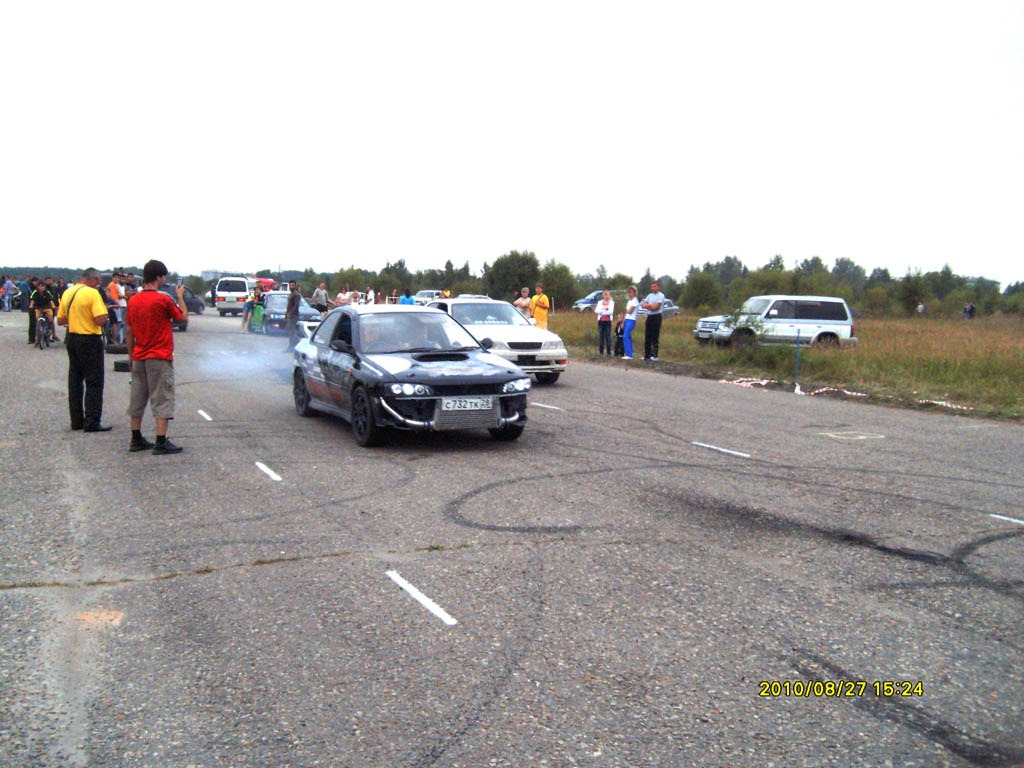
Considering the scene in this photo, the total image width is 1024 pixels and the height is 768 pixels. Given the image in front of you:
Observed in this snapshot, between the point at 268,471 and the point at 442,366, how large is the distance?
216 centimetres

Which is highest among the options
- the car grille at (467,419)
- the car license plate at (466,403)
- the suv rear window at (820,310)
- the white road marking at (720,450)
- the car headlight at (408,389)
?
the suv rear window at (820,310)

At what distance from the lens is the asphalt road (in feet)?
11.8

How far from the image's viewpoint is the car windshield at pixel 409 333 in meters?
10.4

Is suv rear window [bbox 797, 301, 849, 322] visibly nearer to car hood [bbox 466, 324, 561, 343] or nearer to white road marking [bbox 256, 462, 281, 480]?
car hood [bbox 466, 324, 561, 343]

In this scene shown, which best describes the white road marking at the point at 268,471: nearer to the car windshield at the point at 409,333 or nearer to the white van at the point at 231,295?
the car windshield at the point at 409,333

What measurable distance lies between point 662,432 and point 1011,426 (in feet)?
17.9

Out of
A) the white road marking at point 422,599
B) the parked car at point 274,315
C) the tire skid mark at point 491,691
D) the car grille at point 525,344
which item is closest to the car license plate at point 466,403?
the white road marking at point 422,599

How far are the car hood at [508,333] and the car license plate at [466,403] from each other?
21.4 feet

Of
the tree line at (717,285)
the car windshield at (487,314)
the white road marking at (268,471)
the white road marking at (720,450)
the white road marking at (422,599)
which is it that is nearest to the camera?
the white road marking at (422,599)

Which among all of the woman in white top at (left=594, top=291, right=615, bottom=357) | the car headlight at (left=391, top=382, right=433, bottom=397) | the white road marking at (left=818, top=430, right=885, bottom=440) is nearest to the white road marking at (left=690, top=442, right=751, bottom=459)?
the white road marking at (left=818, top=430, right=885, bottom=440)

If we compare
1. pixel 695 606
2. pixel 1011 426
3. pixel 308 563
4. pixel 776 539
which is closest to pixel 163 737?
pixel 308 563

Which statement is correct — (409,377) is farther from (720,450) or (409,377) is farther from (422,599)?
(422,599)

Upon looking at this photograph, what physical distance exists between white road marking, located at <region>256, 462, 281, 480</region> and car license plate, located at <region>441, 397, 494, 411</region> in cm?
184

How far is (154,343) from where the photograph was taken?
30.6 ft
